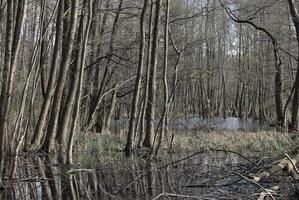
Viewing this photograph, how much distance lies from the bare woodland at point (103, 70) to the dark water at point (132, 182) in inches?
11.1

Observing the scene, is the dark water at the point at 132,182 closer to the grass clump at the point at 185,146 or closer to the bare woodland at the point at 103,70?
the bare woodland at the point at 103,70

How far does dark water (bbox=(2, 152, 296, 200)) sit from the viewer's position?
22.6 ft

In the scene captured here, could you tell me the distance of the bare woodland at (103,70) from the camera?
1078cm

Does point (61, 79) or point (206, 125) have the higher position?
point (61, 79)

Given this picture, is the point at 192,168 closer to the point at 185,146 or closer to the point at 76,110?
the point at 76,110

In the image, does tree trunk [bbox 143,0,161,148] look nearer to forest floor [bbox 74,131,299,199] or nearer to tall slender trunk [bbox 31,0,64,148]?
forest floor [bbox 74,131,299,199]

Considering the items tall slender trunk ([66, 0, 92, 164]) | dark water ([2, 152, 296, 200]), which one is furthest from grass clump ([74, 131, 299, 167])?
dark water ([2, 152, 296, 200])

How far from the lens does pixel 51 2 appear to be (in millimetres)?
18219

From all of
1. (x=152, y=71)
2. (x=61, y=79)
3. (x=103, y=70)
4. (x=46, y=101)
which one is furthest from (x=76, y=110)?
(x=103, y=70)

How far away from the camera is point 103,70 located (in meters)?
23.0

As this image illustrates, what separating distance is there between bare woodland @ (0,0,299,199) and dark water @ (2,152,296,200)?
28cm

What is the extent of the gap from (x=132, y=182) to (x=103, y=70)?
1741 cm

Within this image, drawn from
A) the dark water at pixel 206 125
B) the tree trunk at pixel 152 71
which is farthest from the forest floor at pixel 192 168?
the dark water at pixel 206 125

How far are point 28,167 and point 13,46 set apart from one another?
2930 mm
